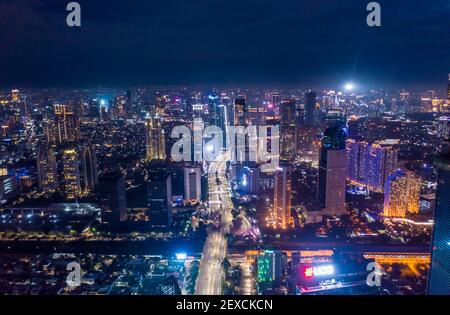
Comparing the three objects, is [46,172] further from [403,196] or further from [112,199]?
[403,196]

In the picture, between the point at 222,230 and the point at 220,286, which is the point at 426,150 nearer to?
the point at 222,230

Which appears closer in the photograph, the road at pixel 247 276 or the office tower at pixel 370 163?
the road at pixel 247 276

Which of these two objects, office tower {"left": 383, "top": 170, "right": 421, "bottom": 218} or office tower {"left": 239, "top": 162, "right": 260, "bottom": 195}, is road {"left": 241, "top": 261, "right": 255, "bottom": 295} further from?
office tower {"left": 383, "top": 170, "right": 421, "bottom": 218}

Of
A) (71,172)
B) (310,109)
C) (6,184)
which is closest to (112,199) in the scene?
(71,172)

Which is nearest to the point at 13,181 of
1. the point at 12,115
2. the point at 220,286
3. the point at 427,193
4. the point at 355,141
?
the point at 12,115

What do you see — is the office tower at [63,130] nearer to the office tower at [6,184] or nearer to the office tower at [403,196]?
the office tower at [6,184]

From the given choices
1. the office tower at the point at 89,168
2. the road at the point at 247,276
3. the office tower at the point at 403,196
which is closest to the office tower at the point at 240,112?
the office tower at the point at 403,196
